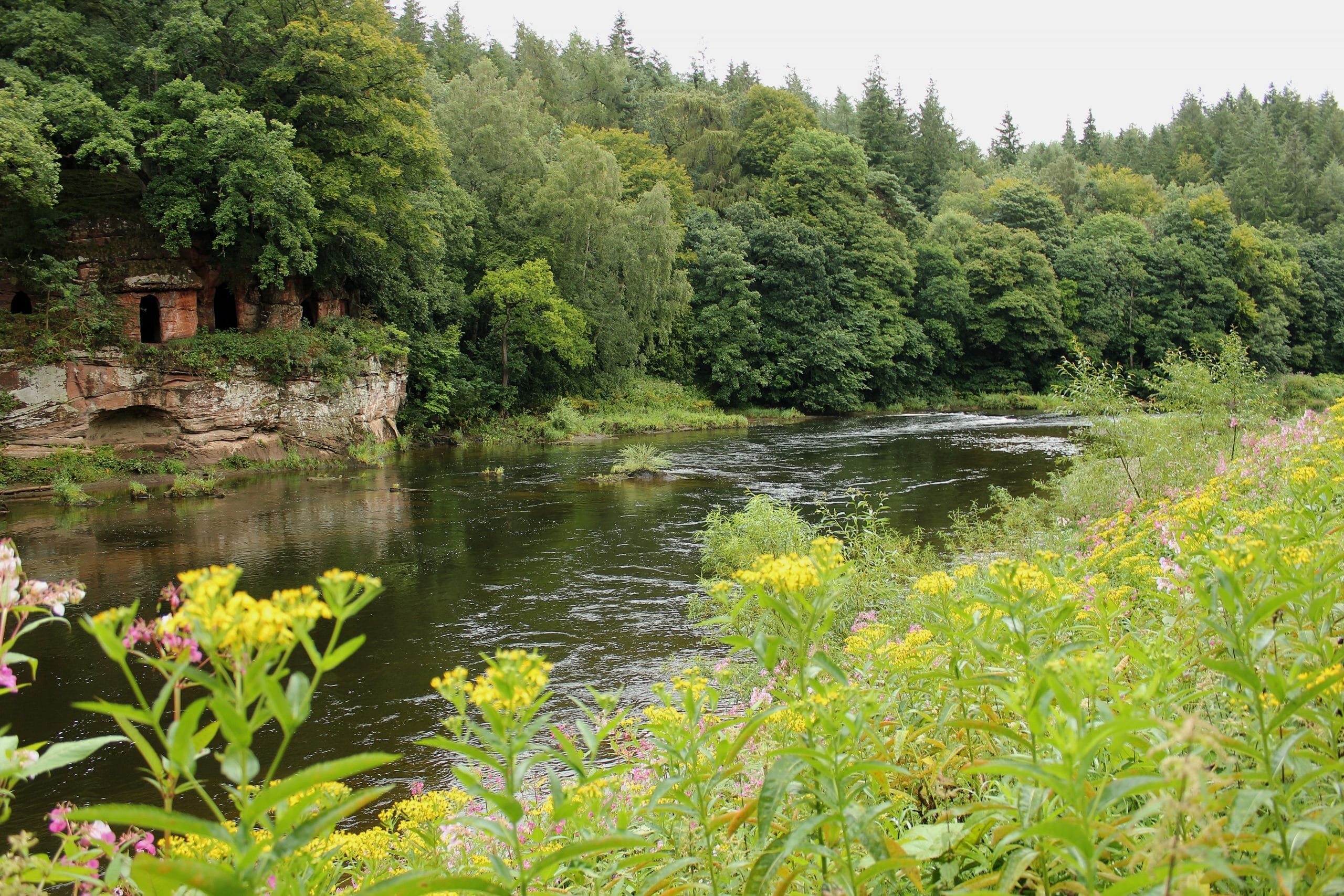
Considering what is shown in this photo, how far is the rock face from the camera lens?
2080cm

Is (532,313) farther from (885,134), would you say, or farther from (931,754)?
(885,134)

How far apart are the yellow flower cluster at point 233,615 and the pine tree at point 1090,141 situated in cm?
11051

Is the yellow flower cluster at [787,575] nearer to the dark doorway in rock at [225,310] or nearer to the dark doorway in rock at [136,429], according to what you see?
the dark doorway in rock at [136,429]

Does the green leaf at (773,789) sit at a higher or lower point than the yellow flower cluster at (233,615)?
lower

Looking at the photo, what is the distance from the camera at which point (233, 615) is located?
1.35 metres

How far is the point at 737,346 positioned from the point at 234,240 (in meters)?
26.9

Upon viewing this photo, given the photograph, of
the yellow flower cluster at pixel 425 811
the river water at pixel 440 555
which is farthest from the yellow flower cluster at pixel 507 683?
the river water at pixel 440 555

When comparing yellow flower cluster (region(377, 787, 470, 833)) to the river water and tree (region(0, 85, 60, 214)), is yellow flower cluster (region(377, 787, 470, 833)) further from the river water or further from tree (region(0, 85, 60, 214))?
tree (region(0, 85, 60, 214))

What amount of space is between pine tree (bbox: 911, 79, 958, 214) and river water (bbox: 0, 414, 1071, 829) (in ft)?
165

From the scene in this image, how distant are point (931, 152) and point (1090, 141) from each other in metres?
36.3

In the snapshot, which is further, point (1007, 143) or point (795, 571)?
point (1007, 143)

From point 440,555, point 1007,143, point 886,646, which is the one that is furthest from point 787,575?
point 1007,143

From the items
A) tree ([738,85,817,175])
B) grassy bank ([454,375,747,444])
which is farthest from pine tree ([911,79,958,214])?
grassy bank ([454,375,747,444])

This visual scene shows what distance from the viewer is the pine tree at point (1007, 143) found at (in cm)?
9838
